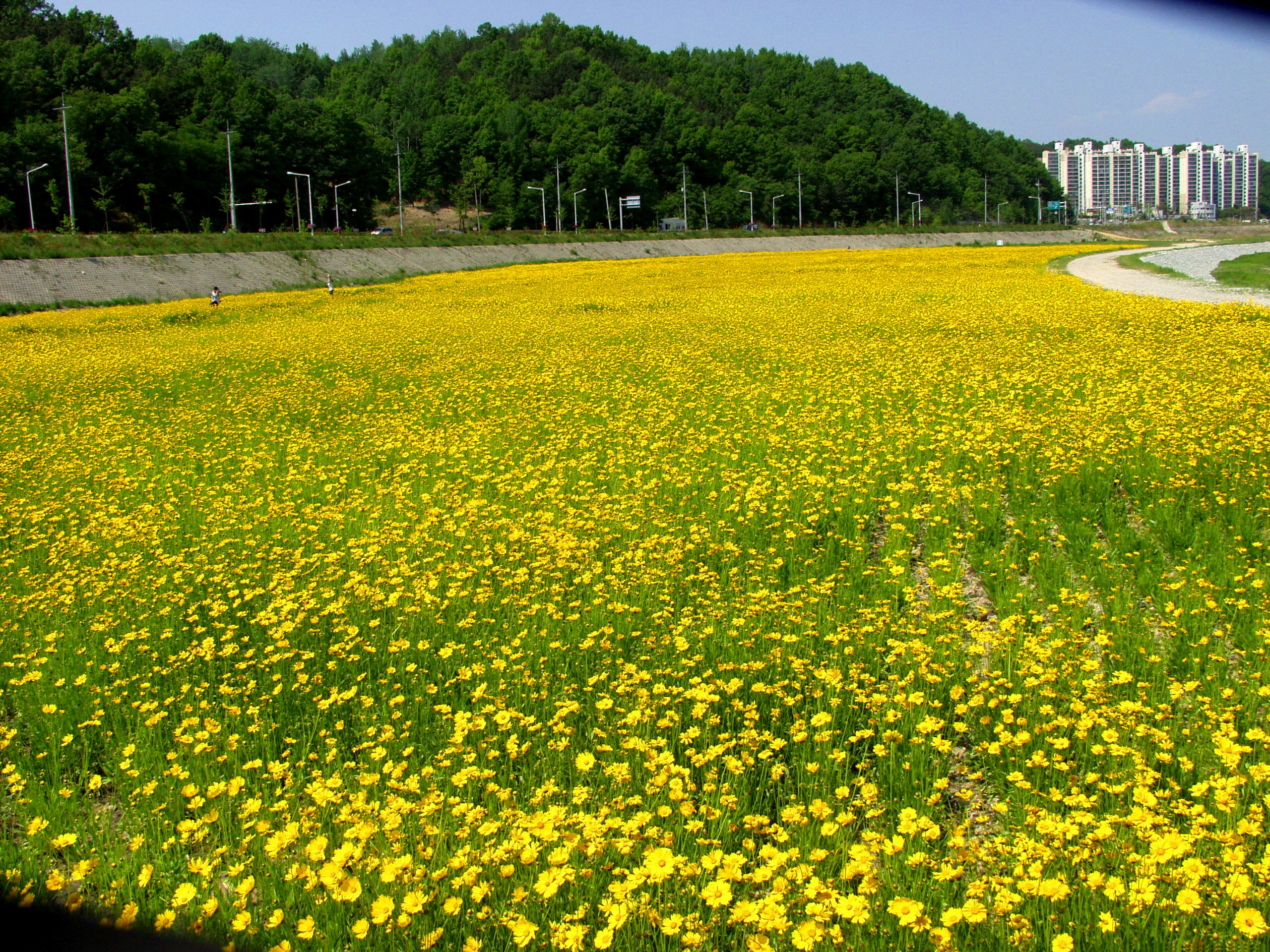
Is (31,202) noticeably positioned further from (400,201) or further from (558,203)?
(558,203)

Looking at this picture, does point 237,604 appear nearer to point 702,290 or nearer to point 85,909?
point 85,909

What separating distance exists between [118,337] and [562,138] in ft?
393

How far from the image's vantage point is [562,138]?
136875 mm

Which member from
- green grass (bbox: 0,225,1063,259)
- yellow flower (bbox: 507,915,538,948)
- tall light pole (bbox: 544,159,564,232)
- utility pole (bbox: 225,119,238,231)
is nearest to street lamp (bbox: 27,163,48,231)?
utility pole (bbox: 225,119,238,231)

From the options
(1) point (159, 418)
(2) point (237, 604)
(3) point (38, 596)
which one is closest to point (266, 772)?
(2) point (237, 604)

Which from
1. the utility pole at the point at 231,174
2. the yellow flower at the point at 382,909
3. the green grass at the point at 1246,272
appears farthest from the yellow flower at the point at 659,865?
the utility pole at the point at 231,174

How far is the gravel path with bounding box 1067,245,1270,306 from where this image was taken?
22844 millimetres

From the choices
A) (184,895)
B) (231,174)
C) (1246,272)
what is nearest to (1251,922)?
(184,895)

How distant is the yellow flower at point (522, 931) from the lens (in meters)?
2.88

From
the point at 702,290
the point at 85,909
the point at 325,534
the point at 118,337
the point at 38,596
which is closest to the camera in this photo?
the point at 85,909

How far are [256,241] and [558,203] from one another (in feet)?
190

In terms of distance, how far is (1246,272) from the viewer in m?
30.6

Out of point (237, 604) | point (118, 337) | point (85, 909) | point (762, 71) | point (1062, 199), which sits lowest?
point (85, 909)

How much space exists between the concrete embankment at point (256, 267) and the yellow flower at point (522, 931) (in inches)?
1639
